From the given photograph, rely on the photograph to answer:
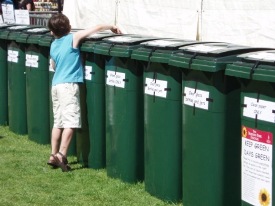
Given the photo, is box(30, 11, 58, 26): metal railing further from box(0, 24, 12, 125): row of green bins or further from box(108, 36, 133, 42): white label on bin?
box(108, 36, 133, 42): white label on bin

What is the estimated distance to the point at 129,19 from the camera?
1420 centimetres

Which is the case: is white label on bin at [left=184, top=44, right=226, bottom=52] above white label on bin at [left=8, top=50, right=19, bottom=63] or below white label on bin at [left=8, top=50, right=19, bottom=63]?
above

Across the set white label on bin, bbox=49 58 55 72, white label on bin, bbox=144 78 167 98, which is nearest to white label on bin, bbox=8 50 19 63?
white label on bin, bbox=49 58 55 72

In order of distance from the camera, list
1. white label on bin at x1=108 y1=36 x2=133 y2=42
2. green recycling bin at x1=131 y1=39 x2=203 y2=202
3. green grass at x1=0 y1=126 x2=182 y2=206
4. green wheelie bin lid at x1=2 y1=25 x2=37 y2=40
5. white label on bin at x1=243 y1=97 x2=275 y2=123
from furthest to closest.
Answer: green wheelie bin lid at x1=2 y1=25 x2=37 y2=40, white label on bin at x1=108 y1=36 x2=133 y2=42, green grass at x1=0 y1=126 x2=182 y2=206, green recycling bin at x1=131 y1=39 x2=203 y2=202, white label on bin at x1=243 y1=97 x2=275 y2=123

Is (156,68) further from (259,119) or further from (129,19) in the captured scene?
(129,19)

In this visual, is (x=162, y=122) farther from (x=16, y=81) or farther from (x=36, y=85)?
(x=16, y=81)

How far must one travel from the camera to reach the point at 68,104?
28.7 ft

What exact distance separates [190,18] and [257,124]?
22.0 ft

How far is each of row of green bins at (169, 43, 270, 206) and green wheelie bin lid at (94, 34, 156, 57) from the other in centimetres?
112

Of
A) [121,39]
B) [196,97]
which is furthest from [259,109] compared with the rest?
[121,39]

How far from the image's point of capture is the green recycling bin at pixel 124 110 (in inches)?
313

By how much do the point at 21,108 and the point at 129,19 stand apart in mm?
3862

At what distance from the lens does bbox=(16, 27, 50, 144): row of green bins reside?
10.1 m

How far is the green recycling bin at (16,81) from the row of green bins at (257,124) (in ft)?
16.6
